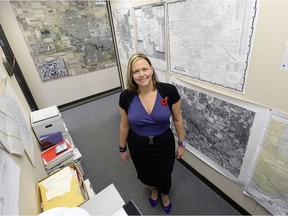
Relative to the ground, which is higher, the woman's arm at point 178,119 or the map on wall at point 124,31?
the map on wall at point 124,31

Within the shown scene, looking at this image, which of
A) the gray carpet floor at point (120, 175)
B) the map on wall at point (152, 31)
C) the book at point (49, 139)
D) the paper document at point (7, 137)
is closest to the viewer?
the paper document at point (7, 137)

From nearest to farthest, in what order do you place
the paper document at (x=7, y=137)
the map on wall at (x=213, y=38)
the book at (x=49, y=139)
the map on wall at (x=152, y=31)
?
the paper document at (x=7, y=137) < the map on wall at (x=213, y=38) < the map on wall at (x=152, y=31) < the book at (x=49, y=139)

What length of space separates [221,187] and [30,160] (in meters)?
1.58

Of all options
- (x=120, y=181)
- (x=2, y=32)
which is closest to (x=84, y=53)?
(x=2, y=32)

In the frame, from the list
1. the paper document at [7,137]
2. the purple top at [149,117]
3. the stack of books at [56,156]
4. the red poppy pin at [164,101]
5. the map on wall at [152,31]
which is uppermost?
the map on wall at [152,31]

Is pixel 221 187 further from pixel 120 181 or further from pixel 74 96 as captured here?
pixel 74 96

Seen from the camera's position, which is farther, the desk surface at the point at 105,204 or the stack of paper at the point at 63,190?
the stack of paper at the point at 63,190

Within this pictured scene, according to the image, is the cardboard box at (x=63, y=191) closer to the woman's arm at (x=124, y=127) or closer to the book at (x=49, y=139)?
the woman's arm at (x=124, y=127)

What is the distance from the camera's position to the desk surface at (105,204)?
0.82 meters

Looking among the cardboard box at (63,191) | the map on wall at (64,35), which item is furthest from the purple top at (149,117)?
the map on wall at (64,35)

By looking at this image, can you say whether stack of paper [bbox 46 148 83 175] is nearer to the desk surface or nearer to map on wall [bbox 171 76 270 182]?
the desk surface

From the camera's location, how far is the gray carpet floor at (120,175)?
5.20ft

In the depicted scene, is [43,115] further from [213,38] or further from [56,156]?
[213,38]

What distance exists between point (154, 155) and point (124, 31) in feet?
5.11
